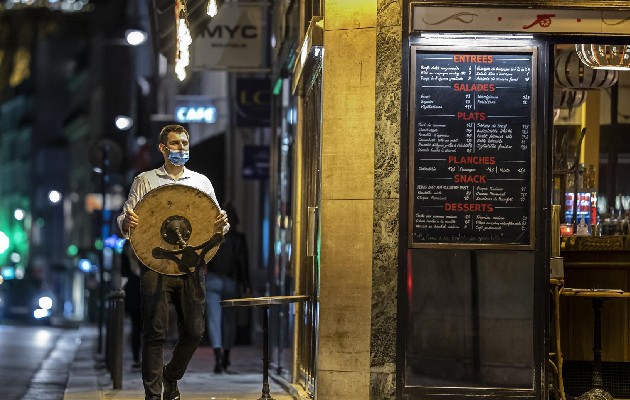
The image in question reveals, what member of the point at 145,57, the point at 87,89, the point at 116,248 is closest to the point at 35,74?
the point at 87,89

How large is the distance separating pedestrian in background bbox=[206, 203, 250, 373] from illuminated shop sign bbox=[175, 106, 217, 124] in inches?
339

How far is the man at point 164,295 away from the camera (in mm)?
10352

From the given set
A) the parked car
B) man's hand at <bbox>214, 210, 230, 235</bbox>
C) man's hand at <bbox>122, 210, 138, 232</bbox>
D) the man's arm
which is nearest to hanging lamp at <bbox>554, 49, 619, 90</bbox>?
man's hand at <bbox>214, 210, 230, 235</bbox>

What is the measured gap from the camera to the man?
10352 millimetres

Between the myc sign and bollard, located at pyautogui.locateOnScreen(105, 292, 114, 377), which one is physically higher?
the myc sign

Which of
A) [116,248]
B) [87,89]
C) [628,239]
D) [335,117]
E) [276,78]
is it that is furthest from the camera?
[87,89]

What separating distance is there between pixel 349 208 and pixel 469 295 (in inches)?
43.2

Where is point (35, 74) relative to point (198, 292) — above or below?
above

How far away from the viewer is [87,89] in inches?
3930

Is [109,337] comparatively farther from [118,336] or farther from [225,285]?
[118,336]

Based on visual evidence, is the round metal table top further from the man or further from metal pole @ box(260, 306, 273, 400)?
the man

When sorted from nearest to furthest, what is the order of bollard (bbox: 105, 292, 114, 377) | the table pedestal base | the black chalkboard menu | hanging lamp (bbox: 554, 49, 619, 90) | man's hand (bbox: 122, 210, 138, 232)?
1. man's hand (bbox: 122, 210, 138, 232)
2. the black chalkboard menu
3. the table pedestal base
4. hanging lamp (bbox: 554, 49, 619, 90)
5. bollard (bbox: 105, 292, 114, 377)

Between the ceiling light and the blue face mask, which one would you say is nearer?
the blue face mask

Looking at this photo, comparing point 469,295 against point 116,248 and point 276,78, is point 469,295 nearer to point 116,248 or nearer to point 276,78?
point 276,78
